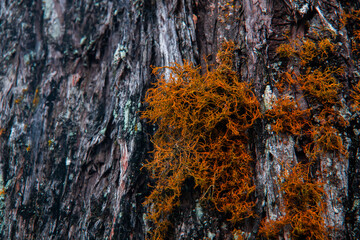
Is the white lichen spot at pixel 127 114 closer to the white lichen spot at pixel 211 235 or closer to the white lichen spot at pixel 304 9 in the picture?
the white lichen spot at pixel 211 235

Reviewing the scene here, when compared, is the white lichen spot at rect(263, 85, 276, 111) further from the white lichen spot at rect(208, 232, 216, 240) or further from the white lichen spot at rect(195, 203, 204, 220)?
the white lichen spot at rect(208, 232, 216, 240)

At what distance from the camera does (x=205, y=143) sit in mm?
1881

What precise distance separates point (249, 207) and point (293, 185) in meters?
0.34

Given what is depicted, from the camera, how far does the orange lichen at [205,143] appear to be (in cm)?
181

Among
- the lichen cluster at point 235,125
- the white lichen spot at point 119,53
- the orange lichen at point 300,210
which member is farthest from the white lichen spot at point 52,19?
the orange lichen at point 300,210

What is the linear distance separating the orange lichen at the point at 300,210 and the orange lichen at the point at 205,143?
0.71ft

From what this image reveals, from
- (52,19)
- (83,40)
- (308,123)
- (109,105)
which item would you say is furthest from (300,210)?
(52,19)

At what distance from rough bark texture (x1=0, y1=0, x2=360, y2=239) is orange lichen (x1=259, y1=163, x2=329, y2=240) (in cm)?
6

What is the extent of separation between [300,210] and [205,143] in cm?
77

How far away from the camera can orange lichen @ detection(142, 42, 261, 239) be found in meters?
1.81

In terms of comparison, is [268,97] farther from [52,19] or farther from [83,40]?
[52,19]

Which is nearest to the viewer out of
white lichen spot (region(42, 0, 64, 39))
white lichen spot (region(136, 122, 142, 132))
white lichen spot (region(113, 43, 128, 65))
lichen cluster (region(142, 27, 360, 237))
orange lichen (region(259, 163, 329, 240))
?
orange lichen (region(259, 163, 329, 240))

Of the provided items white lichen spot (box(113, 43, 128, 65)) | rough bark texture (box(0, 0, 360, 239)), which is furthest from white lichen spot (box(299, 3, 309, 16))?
white lichen spot (box(113, 43, 128, 65))

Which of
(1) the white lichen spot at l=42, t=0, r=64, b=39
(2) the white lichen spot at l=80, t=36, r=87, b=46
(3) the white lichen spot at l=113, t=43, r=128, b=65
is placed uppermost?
(1) the white lichen spot at l=42, t=0, r=64, b=39
